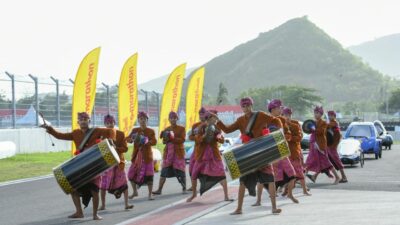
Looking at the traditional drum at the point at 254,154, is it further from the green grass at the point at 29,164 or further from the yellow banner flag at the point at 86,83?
the yellow banner flag at the point at 86,83

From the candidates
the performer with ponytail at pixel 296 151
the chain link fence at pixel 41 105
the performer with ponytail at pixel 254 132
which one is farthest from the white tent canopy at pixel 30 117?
the performer with ponytail at pixel 254 132

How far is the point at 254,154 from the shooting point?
12047mm

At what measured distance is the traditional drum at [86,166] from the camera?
11797 millimetres

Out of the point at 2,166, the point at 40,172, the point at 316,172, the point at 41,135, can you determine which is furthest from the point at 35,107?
the point at 316,172

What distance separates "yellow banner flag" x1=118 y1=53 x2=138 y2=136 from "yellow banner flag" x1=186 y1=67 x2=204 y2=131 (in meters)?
5.20

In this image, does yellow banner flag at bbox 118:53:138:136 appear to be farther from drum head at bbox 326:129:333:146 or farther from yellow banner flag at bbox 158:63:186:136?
drum head at bbox 326:129:333:146

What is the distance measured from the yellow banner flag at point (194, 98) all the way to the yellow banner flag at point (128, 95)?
5.20m

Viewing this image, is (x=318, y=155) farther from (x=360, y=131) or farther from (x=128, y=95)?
(x=128, y=95)

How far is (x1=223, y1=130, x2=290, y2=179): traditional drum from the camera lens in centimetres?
1204

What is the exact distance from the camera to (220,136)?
48.0ft

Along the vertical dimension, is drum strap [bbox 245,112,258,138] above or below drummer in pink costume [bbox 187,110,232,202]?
above

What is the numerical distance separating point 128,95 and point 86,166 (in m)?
Answer: 19.7

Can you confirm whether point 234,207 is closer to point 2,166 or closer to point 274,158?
point 274,158

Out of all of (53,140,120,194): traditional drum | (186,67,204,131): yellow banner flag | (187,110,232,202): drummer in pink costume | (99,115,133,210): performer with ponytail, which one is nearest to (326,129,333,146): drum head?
(187,110,232,202): drummer in pink costume
